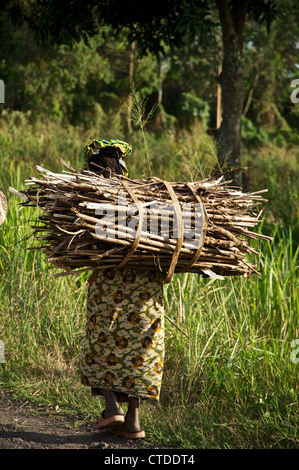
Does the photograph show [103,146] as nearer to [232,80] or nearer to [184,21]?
[184,21]

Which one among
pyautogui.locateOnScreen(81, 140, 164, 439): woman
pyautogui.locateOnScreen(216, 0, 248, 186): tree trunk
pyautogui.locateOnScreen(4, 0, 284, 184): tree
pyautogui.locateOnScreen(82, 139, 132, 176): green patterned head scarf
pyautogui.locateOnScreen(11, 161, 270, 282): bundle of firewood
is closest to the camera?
pyautogui.locateOnScreen(11, 161, 270, 282): bundle of firewood

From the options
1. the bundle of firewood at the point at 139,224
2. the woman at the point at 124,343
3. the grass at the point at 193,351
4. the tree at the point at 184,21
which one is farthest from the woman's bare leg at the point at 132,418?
the tree at the point at 184,21

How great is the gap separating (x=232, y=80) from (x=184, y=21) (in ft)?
2.82

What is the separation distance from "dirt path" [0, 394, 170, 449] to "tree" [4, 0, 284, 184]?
3280 mm

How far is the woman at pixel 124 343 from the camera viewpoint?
3037 mm

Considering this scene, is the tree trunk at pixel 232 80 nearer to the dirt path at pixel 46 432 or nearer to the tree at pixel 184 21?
the tree at pixel 184 21

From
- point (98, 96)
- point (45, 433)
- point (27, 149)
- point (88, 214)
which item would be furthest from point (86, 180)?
point (98, 96)

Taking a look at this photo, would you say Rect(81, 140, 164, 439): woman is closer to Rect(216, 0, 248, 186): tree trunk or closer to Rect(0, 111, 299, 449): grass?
Rect(0, 111, 299, 449): grass

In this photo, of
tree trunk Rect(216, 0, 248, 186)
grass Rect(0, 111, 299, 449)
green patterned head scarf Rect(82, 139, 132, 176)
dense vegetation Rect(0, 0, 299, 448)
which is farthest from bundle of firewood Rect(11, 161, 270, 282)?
tree trunk Rect(216, 0, 248, 186)

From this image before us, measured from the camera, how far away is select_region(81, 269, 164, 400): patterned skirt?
3037 mm

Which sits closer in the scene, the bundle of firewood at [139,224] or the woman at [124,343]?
the bundle of firewood at [139,224]

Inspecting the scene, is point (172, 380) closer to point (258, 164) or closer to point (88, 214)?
point (88, 214)

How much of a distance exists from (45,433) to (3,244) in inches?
84.9

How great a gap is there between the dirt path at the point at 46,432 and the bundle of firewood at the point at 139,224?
3.11 ft
